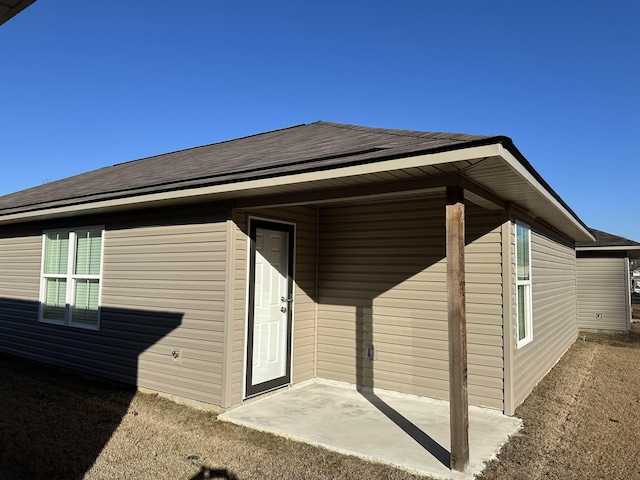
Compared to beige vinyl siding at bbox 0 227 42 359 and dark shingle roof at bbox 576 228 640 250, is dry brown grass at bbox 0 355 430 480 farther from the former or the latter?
dark shingle roof at bbox 576 228 640 250

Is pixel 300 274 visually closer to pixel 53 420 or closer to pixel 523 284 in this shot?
pixel 523 284

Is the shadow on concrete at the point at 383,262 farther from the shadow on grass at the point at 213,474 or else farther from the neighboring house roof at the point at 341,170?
the shadow on grass at the point at 213,474

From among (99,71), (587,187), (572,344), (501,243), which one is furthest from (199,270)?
(587,187)

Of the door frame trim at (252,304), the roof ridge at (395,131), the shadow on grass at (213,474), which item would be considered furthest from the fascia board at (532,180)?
the shadow on grass at (213,474)

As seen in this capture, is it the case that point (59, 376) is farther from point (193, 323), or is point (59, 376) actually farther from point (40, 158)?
point (40, 158)

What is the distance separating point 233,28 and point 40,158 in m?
14.7

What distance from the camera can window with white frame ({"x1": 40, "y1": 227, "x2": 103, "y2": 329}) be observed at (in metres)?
6.51

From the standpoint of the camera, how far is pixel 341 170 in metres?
3.70

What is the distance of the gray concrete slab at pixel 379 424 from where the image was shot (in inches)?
142

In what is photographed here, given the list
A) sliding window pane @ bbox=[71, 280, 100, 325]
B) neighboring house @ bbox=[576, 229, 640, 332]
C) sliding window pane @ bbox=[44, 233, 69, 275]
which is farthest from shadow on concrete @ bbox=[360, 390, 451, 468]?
neighboring house @ bbox=[576, 229, 640, 332]

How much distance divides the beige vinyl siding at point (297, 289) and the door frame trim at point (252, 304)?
54 millimetres

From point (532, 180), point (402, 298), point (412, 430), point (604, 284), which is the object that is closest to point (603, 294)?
point (604, 284)

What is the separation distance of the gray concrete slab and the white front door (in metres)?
0.29

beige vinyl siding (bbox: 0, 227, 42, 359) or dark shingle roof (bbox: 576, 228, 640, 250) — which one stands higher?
dark shingle roof (bbox: 576, 228, 640, 250)
